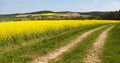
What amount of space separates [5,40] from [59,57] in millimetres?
7631

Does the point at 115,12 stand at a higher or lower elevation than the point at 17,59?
lower

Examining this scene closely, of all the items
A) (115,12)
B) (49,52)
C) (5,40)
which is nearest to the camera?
(49,52)

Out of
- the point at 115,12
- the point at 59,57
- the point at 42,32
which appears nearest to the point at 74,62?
the point at 59,57

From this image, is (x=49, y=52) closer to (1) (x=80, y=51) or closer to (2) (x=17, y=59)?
(1) (x=80, y=51)

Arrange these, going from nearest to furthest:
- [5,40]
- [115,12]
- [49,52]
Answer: [49,52] → [5,40] → [115,12]

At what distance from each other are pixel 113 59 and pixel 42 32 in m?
15.3

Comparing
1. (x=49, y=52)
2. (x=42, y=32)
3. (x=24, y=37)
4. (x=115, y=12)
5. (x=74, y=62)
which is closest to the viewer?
(x=74, y=62)

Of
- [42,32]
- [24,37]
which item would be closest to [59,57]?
[24,37]

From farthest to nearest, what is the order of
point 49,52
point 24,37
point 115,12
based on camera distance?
point 115,12 < point 24,37 < point 49,52

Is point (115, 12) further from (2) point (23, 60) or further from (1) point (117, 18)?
(2) point (23, 60)

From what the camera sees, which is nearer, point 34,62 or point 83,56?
point 34,62

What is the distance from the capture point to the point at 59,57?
13.1 metres

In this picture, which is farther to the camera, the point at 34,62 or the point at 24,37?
the point at 24,37

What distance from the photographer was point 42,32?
27.1 metres
